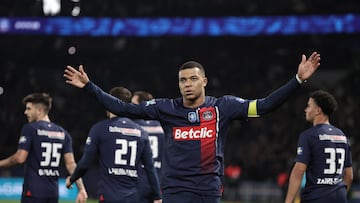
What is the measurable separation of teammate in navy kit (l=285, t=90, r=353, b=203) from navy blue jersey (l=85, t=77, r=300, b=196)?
4.77 ft

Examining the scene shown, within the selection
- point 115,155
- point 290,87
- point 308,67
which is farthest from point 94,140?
point 308,67

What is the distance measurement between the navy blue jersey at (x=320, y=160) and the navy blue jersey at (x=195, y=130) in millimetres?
1467

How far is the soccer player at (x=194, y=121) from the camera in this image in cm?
665

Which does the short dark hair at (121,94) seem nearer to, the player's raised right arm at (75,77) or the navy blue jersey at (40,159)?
the navy blue jersey at (40,159)

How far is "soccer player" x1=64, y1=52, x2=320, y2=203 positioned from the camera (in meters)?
6.65

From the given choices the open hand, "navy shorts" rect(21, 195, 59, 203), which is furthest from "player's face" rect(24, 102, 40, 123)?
the open hand

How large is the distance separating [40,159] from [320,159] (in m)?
3.50

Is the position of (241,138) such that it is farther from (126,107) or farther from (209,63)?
(126,107)

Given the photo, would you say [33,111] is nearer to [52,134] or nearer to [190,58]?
[52,134]

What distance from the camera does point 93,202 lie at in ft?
71.1

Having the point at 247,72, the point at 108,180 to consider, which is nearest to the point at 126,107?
the point at 108,180

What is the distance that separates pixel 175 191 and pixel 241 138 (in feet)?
73.4

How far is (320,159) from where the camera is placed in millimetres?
8023

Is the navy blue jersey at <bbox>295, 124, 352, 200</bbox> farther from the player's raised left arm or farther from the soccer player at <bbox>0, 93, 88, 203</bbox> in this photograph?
the soccer player at <bbox>0, 93, 88, 203</bbox>
